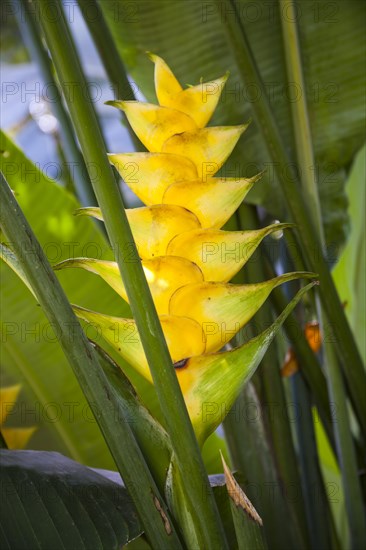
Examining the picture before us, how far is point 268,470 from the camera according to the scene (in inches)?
25.6

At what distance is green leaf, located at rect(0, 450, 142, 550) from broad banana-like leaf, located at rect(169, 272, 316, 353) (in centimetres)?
12

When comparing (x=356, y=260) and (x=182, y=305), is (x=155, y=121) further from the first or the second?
(x=356, y=260)

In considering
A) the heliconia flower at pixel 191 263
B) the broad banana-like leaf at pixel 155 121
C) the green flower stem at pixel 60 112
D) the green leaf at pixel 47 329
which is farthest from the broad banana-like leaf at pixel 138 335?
the green flower stem at pixel 60 112

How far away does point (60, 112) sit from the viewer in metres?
0.81

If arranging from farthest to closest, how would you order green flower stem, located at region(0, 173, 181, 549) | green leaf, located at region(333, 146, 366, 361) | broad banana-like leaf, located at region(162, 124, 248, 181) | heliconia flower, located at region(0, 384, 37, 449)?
green leaf, located at region(333, 146, 366, 361)
heliconia flower, located at region(0, 384, 37, 449)
broad banana-like leaf, located at region(162, 124, 248, 181)
green flower stem, located at region(0, 173, 181, 549)

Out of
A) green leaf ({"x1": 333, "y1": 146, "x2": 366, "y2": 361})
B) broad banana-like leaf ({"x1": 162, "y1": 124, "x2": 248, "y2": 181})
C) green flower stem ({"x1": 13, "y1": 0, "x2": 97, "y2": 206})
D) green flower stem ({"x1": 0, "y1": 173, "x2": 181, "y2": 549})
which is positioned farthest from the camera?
green leaf ({"x1": 333, "y1": 146, "x2": 366, "y2": 361})

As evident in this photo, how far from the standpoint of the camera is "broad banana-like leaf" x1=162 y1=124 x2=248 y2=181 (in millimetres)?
457

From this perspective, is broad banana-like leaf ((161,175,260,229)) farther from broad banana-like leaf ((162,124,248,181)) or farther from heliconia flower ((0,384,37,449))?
heliconia flower ((0,384,37,449))

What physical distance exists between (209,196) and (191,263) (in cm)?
5

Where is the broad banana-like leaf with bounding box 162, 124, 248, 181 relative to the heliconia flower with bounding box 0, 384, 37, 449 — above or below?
above

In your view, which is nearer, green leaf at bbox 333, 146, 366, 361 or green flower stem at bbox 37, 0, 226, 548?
green flower stem at bbox 37, 0, 226, 548

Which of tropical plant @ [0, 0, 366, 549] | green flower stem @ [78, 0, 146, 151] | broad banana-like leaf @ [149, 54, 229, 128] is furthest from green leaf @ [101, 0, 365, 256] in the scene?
broad banana-like leaf @ [149, 54, 229, 128]

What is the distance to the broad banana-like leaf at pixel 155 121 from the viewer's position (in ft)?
1.53

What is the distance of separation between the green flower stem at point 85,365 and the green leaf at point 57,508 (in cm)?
5
